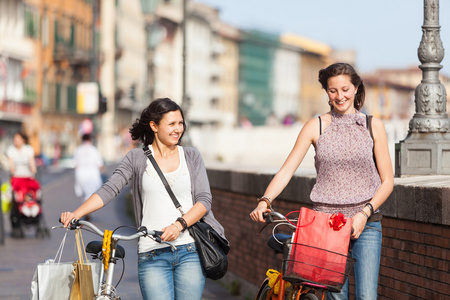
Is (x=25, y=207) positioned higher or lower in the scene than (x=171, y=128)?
lower

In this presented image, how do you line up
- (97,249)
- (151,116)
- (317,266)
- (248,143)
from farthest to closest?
(248,143)
(151,116)
(97,249)
(317,266)

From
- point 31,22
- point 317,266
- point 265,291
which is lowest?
point 265,291

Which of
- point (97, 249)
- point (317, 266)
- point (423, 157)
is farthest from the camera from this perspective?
point (423, 157)

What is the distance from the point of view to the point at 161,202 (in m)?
5.88

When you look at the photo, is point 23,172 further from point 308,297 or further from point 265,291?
point 308,297

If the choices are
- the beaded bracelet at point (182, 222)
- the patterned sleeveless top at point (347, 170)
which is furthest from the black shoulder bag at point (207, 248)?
the patterned sleeveless top at point (347, 170)

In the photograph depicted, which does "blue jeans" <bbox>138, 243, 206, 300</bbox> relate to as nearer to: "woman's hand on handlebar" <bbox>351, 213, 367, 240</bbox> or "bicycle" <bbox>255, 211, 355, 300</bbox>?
"bicycle" <bbox>255, 211, 355, 300</bbox>

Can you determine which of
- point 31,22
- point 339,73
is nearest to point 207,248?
point 339,73

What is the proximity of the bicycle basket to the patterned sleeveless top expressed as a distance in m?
0.32

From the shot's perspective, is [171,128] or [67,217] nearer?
[67,217]

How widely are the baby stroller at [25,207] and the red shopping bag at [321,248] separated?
43.2 feet

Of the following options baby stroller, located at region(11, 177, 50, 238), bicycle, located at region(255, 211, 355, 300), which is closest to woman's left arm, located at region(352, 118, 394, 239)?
bicycle, located at region(255, 211, 355, 300)

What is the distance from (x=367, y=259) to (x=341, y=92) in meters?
0.81

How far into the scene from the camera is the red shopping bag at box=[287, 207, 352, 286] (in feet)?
17.7
